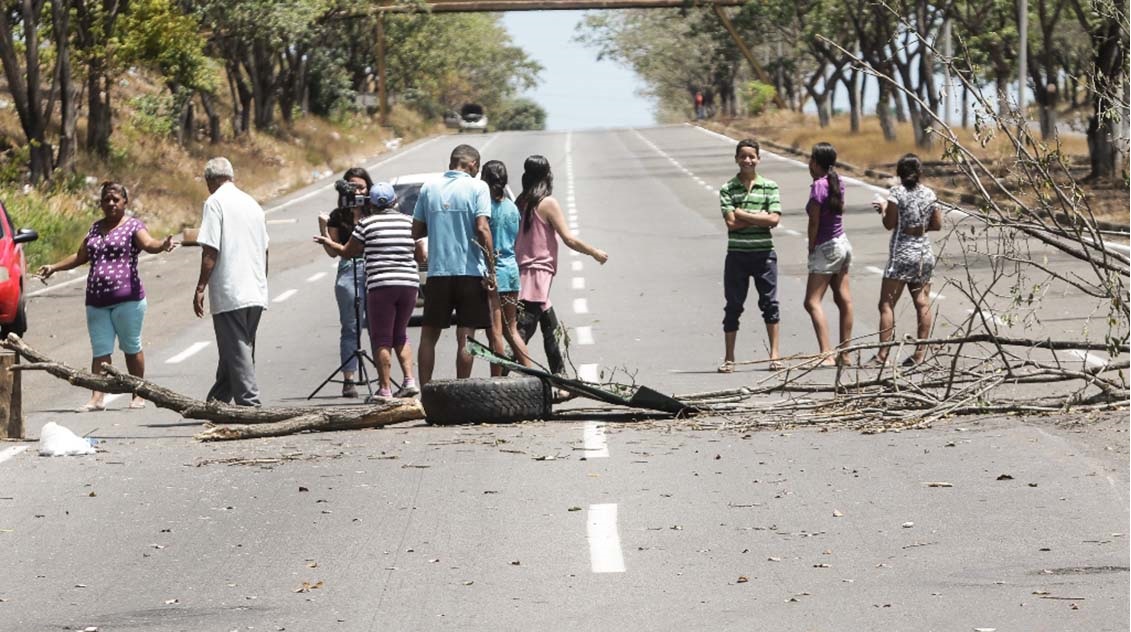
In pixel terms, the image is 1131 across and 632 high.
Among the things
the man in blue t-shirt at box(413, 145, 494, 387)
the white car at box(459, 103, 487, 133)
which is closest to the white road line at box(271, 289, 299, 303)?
the man in blue t-shirt at box(413, 145, 494, 387)

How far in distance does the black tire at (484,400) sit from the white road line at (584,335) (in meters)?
4.71

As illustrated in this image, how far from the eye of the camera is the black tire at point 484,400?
1203 cm

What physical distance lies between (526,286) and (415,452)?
2411 millimetres

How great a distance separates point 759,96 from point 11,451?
237 feet

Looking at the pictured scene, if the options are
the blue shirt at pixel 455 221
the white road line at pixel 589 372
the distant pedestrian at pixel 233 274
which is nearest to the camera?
the distant pedestrian at pixel 233 274

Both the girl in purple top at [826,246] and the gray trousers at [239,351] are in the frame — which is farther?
the girl in purple top at [826,246]

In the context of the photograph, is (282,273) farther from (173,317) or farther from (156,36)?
(156,36)

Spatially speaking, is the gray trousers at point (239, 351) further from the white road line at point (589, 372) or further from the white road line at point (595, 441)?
the white road line at point (589, 372)

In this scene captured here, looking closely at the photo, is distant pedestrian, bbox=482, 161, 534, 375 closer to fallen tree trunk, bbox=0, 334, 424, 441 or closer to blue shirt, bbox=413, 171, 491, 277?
blue shirt, bbox=413, 171, 491, 277

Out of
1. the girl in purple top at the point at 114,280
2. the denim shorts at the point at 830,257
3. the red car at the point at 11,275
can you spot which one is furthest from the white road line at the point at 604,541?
the red car at the point at 11,275

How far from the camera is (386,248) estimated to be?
13117mm

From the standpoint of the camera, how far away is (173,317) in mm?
20609

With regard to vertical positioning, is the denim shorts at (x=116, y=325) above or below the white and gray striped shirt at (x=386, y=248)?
below

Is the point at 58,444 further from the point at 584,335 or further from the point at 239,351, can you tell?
the point at 584,335
